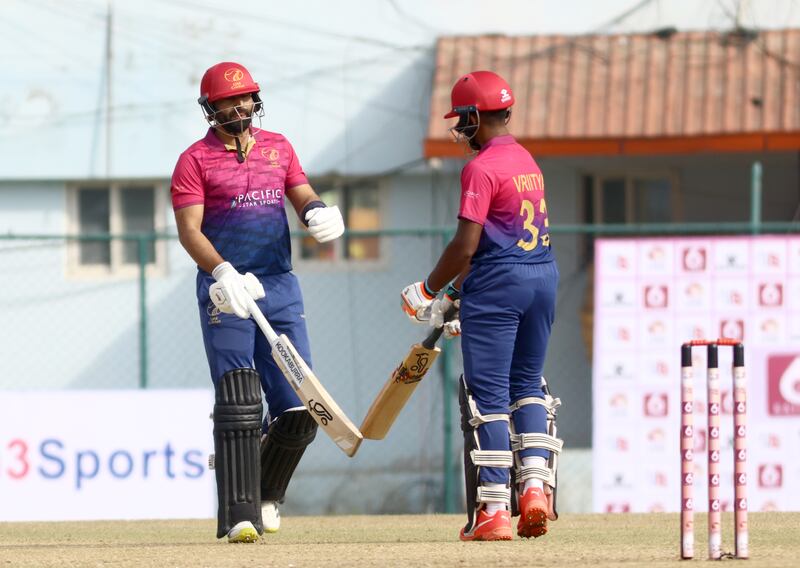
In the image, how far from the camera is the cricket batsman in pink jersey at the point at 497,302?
7625mm

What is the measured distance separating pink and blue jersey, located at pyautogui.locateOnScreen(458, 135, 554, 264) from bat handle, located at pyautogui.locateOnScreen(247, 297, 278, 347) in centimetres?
99

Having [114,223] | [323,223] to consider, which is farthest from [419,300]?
[114,223]

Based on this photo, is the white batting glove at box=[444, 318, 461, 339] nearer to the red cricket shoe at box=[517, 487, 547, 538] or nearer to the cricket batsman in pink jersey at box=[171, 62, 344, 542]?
the cricket batsman in pink jersey at box=[171, 62, 344, 542]

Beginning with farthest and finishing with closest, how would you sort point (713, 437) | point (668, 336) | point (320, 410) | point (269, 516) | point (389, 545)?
point (668, 336) → point (269, 516) → point (320, 410) → point (389, 545) → point (713, 437)

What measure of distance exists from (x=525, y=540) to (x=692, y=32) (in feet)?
29.0

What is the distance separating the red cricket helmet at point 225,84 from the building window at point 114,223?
8168mm

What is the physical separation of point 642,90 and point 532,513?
8249mm

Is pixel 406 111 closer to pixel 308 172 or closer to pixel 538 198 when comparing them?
pixel 308 172

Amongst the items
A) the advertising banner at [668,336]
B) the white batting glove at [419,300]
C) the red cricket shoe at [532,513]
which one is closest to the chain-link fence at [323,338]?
the advertising banner at [668,336]

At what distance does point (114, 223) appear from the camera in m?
16.5

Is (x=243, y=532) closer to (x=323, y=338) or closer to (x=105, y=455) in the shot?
(x=105, y=455)

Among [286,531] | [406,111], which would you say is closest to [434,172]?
[406,111]

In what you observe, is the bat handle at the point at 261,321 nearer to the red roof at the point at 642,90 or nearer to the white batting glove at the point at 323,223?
the white batting glove at the point at 323,223

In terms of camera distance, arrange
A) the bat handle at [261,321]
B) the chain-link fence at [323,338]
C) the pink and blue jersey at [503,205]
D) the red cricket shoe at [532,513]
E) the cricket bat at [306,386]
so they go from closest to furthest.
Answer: the pink and blue jersey at [503,205]
the red cricket shoe at [532,513]
the bat handle at [261,321]
the cricket bat at [306,386]
the chain-link fence at [323,338]
